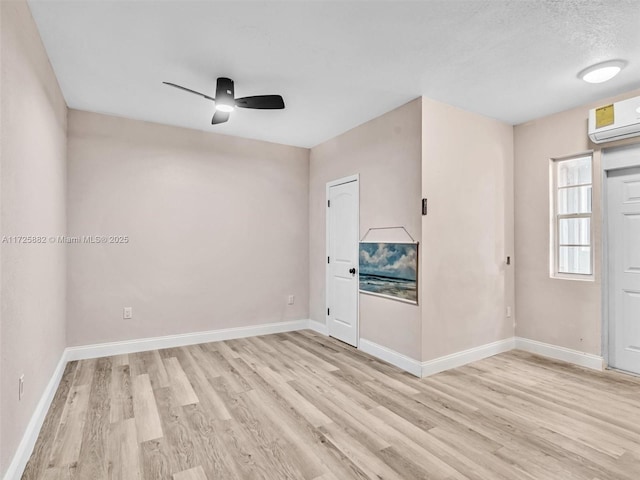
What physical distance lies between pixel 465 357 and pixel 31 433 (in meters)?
3.66

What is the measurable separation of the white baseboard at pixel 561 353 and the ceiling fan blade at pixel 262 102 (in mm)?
3840

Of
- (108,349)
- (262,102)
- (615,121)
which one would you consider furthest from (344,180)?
(108,349)

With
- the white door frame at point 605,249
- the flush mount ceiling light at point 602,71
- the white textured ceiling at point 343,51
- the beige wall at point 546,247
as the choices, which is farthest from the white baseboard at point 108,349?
the flush mount ceiling light at point 602,71

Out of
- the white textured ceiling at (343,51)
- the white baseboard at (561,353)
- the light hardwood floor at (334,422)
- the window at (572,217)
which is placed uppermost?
the white textured ceiling at (343,51)

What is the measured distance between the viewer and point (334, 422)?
2.46 metres

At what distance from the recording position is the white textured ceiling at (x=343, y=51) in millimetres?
2137

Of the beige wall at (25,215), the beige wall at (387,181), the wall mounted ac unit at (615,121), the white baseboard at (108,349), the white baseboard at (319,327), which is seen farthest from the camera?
the white baseboard at (319,327)

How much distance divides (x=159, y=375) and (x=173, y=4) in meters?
3.08

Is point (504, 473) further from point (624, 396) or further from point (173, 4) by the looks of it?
point (173, 4)

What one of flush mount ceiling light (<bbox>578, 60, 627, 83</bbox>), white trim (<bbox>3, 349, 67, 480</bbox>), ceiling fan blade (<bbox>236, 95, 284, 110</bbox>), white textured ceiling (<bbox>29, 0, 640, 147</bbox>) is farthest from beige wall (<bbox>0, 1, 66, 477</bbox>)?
flush mount ceiling light (<bbox>578, 60, 627, 83</bbox>)

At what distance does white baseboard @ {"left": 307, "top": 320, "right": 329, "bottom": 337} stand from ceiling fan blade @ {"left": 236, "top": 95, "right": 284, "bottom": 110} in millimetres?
3050

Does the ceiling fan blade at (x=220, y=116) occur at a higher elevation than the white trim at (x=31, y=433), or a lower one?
higher

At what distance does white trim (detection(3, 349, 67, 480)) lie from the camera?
71.1 inches

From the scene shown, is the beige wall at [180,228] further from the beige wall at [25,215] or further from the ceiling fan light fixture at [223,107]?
the ceiling fan light fixture at [223,107]
